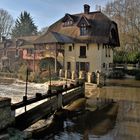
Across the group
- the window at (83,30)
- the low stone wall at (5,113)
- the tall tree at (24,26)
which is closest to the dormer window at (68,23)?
the window at (83,30)

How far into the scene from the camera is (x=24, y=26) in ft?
267

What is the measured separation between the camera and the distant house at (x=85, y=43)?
3647 cm

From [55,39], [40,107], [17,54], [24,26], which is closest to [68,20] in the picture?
[55,39]

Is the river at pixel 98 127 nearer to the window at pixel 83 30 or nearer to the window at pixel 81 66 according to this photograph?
the window at pixel 81 66

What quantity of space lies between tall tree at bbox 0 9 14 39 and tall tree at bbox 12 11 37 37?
4.97 feet

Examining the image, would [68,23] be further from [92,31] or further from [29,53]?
[29,53]

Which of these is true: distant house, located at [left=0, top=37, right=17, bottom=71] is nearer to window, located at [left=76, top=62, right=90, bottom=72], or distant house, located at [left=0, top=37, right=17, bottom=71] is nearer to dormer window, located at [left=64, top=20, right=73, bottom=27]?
dormer window, located at [left=64, top=20, right=73, bottom=27]

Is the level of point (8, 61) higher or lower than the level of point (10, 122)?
higher

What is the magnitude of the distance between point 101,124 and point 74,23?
2953 cm

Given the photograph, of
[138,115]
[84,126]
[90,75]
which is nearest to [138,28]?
[90,75]

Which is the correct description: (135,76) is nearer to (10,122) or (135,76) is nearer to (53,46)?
(53,46)

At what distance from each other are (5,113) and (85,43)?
2862cm

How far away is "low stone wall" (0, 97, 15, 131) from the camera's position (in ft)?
29.2

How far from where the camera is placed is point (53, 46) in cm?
3688
